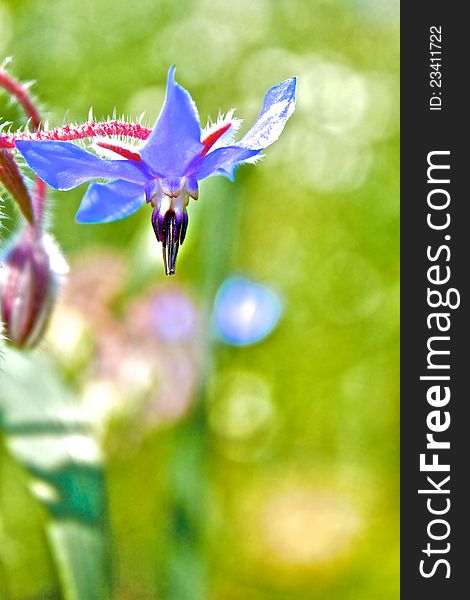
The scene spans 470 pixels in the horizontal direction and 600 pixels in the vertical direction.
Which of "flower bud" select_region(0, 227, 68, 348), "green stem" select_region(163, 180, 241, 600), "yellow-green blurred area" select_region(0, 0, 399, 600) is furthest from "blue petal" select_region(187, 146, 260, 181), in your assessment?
"green stem" select_region(163, 180, 241, 600)

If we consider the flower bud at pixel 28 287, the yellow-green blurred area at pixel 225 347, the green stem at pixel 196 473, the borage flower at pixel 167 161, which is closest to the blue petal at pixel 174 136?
the borage flower at pixel 167 161

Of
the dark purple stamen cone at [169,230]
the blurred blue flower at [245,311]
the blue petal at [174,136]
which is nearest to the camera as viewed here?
the blue petal at [174,136]

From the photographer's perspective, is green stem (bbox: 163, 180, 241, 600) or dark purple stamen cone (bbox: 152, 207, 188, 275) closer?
dark purple stamen cone (bbox: 152, 207, 188, 275)

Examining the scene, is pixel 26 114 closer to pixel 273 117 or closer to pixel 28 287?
pixel 28 287

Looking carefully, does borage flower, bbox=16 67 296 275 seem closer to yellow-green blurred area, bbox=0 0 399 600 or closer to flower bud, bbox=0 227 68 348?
flower bud, bbox=0 227 68 348

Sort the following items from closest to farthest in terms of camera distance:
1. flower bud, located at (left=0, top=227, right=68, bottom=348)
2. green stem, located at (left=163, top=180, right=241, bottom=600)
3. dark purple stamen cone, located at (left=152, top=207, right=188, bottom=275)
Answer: dark purple stamen cone, located at (left=152, top=207, right=188, bottom=275)
flower bud, located at (left=0, top=227, right=68, bottom=348)
green stem, located at (left=163, top=180, right=241, bottom=600)

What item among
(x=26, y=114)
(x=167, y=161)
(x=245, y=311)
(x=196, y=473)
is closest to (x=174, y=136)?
(x=167, y=161)

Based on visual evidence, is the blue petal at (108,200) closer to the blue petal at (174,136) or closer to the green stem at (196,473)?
the blue petal at (174,136)
